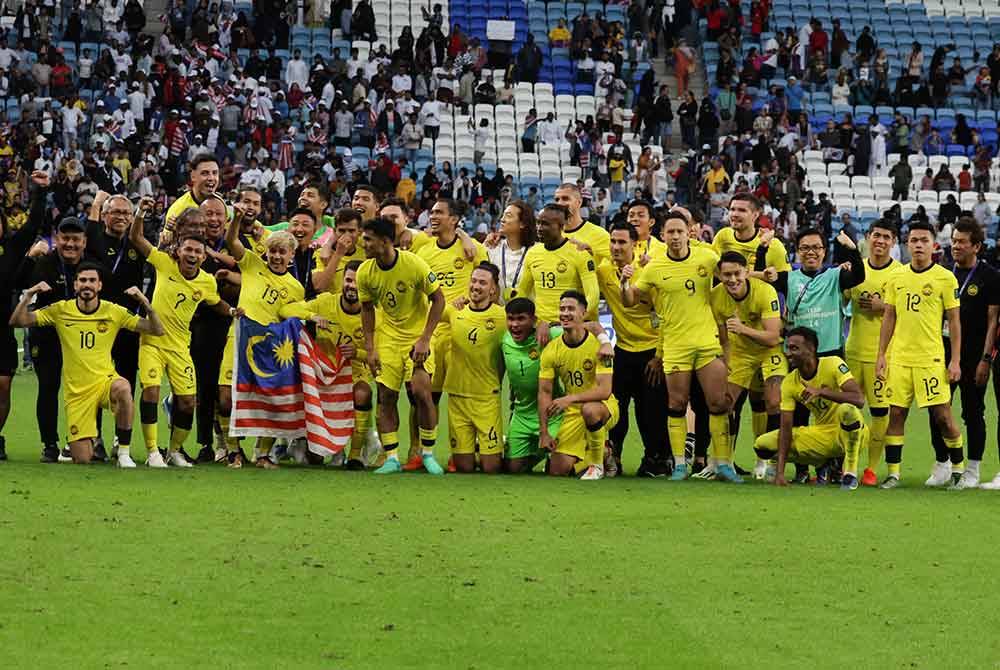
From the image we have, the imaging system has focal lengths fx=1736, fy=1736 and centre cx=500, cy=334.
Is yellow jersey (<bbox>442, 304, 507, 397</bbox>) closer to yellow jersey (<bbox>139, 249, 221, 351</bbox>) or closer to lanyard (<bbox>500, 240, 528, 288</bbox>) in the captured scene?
lanyard (<bbox>500, 240, 528, 288</bbox>)

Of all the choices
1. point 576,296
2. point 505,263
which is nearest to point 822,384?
point 576,296

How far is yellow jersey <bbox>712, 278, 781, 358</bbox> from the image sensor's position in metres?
13.2

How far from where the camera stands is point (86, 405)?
514 inches

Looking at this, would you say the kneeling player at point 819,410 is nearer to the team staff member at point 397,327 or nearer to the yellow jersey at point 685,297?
the yellow jersey at point 685,297

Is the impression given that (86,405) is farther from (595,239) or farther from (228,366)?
(595,239)

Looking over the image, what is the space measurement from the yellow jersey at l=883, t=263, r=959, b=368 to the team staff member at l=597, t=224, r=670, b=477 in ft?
6.19

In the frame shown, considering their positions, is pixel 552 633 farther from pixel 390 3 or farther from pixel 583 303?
pixel 390 3

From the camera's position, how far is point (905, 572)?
892cm

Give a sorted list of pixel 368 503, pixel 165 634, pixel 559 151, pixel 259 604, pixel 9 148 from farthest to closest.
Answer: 1. pixel 559 151
2. pixel 9 148
3. pixel 368 503
4. pixel 259 604
5. pixel 165 634

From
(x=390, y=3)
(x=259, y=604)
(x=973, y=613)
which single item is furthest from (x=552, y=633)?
(x=390, y=3)

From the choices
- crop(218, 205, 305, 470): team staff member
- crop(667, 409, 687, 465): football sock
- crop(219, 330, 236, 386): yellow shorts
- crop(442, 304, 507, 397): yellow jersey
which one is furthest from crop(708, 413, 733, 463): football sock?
crop(219, 330, 236, 386): yellow shorts

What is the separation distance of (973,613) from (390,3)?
3381 cm

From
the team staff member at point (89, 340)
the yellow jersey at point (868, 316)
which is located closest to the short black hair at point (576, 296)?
the yellow jersey at point (868, 316)

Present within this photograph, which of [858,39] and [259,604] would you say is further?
[858,39]
